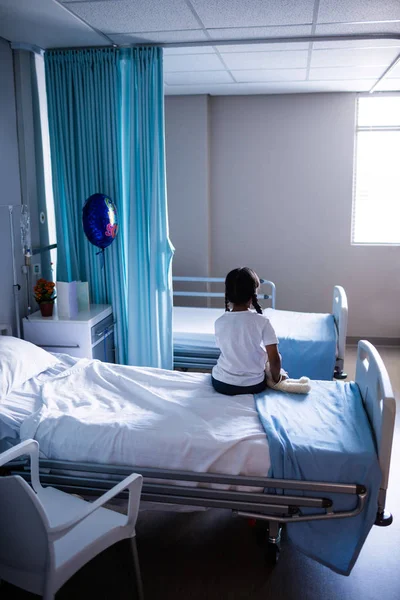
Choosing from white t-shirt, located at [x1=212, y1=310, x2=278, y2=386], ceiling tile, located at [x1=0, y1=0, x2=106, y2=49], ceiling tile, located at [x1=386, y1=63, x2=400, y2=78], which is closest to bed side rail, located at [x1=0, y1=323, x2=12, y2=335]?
white t-shirt, located at [x1=212, y1=310, x2=278, y2=386]

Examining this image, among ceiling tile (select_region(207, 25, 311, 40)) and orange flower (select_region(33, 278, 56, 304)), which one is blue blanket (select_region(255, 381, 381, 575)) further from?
ceiling tile (select_region(207, 25, 311, 40))

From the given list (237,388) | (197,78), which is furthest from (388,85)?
(237,388)

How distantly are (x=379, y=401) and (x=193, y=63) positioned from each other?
2.99m

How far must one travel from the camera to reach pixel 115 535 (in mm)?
2113

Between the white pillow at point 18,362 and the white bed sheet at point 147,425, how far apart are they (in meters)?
0.08

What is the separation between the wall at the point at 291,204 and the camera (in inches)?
228

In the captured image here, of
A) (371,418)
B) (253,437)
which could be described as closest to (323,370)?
(371,418)

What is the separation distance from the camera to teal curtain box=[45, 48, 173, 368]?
3.92 meters

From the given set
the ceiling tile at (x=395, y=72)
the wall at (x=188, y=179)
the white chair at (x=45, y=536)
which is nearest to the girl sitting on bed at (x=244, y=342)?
the white chair at (x=45, y=536)

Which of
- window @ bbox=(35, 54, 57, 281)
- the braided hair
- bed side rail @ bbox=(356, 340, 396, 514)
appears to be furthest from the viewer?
window @ bbox=(35, 54, 57, 281)

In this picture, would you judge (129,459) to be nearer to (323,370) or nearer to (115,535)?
(115,535)

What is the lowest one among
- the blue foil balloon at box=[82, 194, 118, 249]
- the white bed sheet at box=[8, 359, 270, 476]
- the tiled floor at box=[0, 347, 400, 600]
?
the tiled floor at box=[0, 347, 400, 600]

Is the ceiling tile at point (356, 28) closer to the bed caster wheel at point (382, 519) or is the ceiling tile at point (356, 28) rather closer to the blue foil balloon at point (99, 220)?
the blue foil balloon at point (99, 220)

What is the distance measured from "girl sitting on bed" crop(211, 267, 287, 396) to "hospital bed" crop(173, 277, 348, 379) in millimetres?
1244
